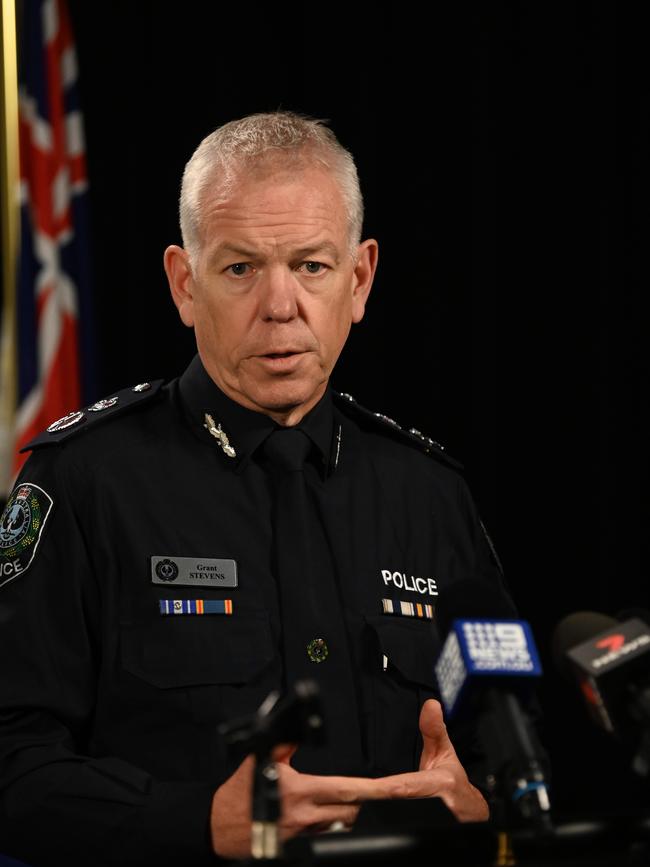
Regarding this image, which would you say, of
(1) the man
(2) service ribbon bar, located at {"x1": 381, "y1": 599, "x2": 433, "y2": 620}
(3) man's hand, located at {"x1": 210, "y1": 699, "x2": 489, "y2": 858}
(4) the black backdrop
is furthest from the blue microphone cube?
(4) the black backdrop

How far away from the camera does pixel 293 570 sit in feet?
6.56

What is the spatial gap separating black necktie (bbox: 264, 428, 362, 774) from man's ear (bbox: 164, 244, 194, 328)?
9.6 inches

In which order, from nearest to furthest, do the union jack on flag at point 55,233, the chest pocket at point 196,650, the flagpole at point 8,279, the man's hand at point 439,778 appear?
the man's hand at point 439,778, the chest pocket at point 196,650, the flagpole at point 8,279, the union jack on flag at point 55,233

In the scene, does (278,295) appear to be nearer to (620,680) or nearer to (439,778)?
(439,778)

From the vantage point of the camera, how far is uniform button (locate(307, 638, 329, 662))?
A: 6.37ft

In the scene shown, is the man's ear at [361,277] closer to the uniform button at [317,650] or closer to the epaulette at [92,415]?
the epaulette at [92,415]

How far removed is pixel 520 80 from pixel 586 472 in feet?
3.54

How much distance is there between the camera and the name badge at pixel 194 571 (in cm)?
194

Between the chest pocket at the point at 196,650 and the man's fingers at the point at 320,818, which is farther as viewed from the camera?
the chest pocket at the point at 196,650

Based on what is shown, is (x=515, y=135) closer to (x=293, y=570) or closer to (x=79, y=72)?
(x=79, y=72)

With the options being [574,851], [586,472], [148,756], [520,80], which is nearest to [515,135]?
[520,80]

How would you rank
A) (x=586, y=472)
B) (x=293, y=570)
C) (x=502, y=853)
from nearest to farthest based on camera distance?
1. (x=502, y=853)
2. (x=293, y=570)
3. (x=586, y=472)

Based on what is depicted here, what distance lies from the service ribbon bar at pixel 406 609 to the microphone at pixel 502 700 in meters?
0.76

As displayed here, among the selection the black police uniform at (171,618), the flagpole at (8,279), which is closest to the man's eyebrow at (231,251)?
the black police uniform at (171,618)
